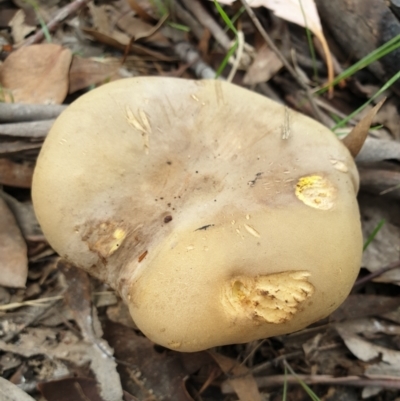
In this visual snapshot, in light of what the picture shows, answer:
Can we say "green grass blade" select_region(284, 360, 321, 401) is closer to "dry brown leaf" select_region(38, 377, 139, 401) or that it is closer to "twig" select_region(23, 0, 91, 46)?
"dry brown leaf" select_region(38, 377, 139, 401)

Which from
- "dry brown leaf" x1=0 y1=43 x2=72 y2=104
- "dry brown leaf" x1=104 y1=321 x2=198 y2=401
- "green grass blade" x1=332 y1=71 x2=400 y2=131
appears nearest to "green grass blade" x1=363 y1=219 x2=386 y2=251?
"green grass blade" x1=332 y1=71 x2=400 y2=131

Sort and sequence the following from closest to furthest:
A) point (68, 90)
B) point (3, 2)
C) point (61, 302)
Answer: point (61, 302) < point (68, 90) < point (3, 2)

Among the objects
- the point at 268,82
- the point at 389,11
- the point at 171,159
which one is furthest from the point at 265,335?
the point at 389,11

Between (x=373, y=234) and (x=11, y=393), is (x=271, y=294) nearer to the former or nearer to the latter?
(x=373, y=234)

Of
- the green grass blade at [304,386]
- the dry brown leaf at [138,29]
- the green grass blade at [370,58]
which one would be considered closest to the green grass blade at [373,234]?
the green grass blade at [304,386]

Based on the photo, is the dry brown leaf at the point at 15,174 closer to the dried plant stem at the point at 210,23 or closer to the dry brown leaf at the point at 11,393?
the dry brown leaf at the point at 11,393

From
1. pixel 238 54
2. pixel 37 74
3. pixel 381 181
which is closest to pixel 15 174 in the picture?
pixel 37 74

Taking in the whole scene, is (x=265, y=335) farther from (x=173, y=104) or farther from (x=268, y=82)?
(x=268, y=82)
